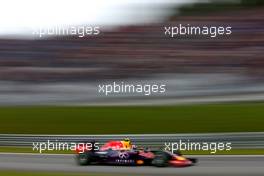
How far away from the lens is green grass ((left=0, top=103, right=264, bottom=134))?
968cm

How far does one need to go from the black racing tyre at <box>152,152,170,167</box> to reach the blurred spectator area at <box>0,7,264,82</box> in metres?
2.16

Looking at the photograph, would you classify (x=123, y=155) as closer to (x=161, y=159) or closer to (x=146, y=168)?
(x=146, y=168)

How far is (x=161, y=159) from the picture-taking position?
26.7 feet

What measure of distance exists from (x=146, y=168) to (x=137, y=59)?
3.21m

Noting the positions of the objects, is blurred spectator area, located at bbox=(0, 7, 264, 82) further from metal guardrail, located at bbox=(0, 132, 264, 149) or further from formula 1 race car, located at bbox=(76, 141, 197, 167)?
formula 1 race car, located at bbox=(76, 141, 197, 167)

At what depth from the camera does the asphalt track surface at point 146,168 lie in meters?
7.70

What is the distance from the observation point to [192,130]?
9984mm

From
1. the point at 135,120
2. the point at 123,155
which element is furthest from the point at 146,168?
the point at 135,120

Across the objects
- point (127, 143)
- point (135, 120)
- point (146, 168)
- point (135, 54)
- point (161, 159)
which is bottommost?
point (146, 168)

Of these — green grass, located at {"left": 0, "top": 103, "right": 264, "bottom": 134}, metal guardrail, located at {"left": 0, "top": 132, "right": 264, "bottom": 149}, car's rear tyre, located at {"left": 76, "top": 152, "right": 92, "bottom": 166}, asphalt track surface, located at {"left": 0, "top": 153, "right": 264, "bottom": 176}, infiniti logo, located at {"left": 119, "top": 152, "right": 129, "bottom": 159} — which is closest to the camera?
asphalt track surface, located at {"left": 0, "top": 153, "right": 264, "bottom": 176}

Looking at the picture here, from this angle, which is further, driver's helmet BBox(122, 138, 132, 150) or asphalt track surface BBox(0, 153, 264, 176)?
driver's helmet BBox(122, 138, 132, 150)

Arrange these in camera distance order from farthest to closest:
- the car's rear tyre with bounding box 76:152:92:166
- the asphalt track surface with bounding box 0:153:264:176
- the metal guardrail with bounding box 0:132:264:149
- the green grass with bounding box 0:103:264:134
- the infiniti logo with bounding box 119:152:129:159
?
the green grass with bounding box 0:103:264:134 → the metal guardrail with bounding box 0:132:264:149 → the car's rear tyre with bounding box 76:152:92:166 → the infiniti logo with bounding box 119:152:129:159 → the asphalt track surface with bounding box 0:153:264:176

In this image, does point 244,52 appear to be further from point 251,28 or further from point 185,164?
point 185,164

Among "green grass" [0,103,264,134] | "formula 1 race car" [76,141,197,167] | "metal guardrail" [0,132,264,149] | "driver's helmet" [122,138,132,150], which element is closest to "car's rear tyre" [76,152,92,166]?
"formula 1 race car" [76,141,197,167]
